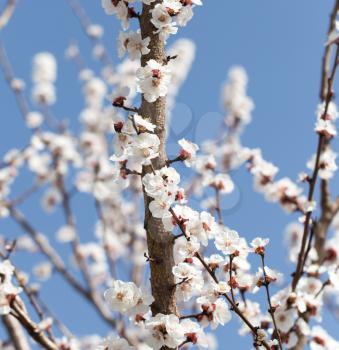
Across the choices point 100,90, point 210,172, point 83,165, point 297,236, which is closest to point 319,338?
point 210,172

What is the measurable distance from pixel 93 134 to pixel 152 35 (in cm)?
629

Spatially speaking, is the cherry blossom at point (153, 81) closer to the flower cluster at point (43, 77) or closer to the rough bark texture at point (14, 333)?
the rough bark texture at point (14, 333)

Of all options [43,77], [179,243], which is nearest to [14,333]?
[179,243]

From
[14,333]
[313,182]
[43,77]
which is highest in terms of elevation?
[43,77]

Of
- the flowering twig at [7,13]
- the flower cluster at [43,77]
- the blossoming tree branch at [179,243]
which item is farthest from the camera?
the flower cluster at [43,77]

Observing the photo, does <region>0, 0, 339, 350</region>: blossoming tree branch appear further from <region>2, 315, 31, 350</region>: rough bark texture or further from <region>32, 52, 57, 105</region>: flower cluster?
<region>32, 52, 57, 105</region>: flower cluster

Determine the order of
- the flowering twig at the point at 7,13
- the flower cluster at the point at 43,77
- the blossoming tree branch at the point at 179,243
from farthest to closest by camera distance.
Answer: the flower cluster at the point at 43,77, the flowering twig at the point at 7,13, the blossoming tree branch at the point at 179,243

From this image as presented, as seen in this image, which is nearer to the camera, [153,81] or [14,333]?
[153,81]

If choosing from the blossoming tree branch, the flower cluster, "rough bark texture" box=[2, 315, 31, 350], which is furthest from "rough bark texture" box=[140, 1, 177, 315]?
the flower cluster

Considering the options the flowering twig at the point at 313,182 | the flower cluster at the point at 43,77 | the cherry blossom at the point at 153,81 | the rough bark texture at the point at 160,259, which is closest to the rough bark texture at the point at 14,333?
the rough bark texture at the point at 160,259

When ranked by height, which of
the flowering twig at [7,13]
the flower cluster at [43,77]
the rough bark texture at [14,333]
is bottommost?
the rough bark texture at [14,333]

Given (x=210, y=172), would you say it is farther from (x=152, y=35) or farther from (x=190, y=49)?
(x=190, y=49)

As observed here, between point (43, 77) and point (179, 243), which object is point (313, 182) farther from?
point (43, 77)

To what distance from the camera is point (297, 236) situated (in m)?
6.26
